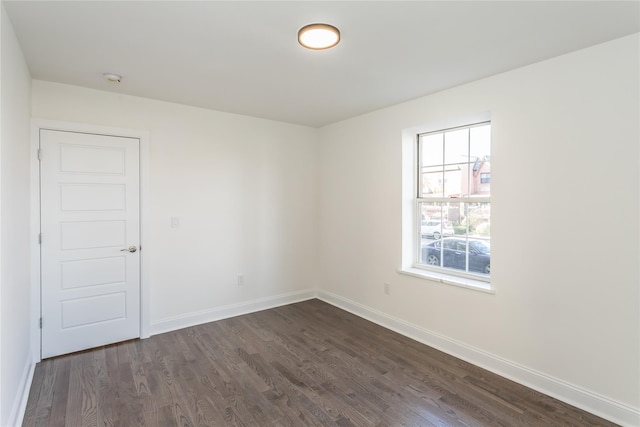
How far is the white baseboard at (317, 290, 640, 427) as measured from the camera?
84.6 inches

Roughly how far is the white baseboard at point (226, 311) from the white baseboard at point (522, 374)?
3.78ft

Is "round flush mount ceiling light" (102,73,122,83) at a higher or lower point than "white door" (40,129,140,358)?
higher

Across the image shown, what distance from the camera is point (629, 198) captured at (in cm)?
210

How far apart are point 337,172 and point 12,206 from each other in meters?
3.26

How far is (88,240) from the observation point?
3.16 meters

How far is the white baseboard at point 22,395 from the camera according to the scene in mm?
2016

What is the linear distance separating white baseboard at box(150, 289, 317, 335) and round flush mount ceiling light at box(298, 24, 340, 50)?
3.07 meters

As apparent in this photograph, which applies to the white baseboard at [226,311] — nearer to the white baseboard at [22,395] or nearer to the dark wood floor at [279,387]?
A: the dark wood floor at [279,387]

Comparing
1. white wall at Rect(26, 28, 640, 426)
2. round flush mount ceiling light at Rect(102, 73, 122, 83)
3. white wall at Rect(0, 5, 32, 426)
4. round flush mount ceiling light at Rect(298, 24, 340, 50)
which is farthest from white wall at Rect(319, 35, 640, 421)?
white wall at Rect(0, 5, 32, 426)

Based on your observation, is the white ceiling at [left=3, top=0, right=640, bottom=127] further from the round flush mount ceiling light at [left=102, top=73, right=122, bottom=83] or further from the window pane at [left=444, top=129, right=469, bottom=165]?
the window pane at [left=444, top=129, right=469, bottom=165]

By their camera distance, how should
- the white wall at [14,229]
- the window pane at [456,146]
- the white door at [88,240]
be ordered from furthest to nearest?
1. the window pane at [456,146]
2. the white door at [88,240]
3. the white wall at [14,229]

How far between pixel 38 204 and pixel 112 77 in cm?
129

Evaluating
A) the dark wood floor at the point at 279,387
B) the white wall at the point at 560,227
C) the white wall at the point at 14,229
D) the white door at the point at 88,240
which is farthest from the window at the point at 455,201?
the white wall at the point at 14,229

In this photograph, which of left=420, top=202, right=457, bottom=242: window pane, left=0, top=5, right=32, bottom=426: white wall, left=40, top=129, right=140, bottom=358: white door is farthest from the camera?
left=420, top=202, right=457, bottom=242: window pane
